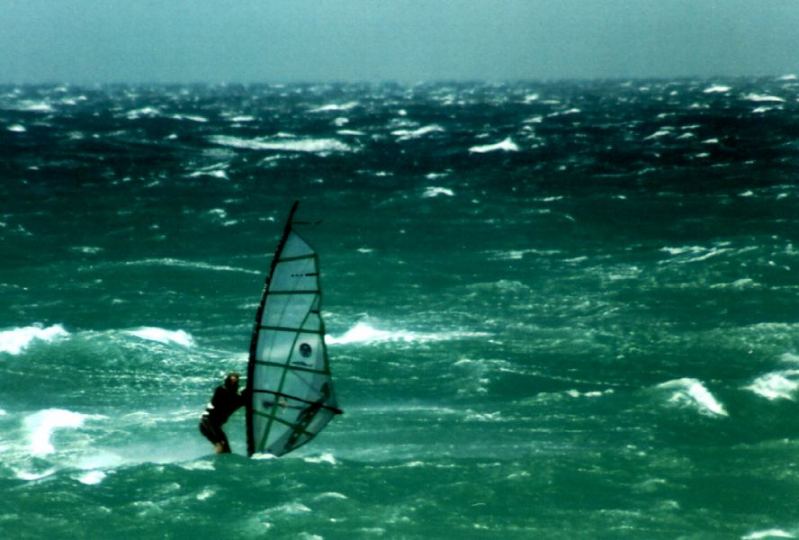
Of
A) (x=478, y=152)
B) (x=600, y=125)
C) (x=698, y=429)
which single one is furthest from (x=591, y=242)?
(x=600, y=125)

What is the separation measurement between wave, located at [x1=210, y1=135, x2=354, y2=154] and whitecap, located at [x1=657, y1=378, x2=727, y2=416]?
214ft

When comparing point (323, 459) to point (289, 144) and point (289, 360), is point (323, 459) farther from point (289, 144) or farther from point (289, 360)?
point (289, 144)

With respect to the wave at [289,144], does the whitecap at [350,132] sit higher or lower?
higher

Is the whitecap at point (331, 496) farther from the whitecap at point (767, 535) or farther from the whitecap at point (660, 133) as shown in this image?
the whitecap at point (660, 133)

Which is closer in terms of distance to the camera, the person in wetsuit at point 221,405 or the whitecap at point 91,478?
the person in wetsuit at point 221,405

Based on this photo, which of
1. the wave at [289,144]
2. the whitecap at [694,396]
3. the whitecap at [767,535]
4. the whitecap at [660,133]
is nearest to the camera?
the whitecap at [767,535]

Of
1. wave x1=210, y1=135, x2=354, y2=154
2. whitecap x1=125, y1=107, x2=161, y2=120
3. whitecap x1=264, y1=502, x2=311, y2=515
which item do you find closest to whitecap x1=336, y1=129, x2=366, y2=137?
wave x1=210, y1=135, x2=354, y2=154

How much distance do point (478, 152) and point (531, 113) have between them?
2325 inches

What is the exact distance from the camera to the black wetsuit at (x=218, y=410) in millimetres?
19750

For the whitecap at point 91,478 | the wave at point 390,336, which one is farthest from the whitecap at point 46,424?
the wave at point 390,336

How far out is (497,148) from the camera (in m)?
88.2

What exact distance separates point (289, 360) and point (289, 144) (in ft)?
264

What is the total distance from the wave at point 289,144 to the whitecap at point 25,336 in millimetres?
57097

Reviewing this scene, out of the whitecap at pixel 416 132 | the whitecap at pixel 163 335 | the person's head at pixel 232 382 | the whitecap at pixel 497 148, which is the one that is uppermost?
the whitecap at pixel 416 132
